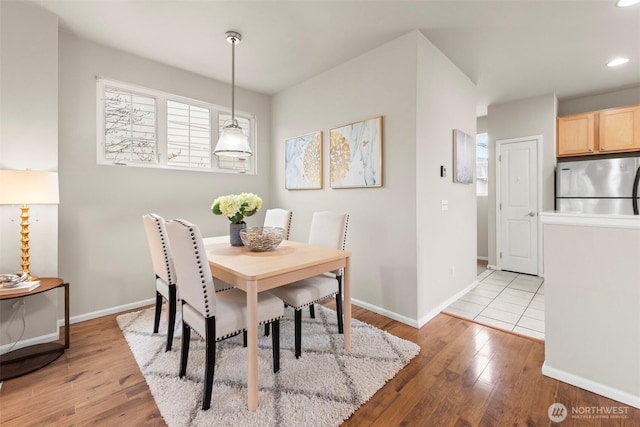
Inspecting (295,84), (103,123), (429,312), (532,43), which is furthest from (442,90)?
(103,123)

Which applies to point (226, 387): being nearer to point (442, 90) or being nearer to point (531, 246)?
point (442, 90)

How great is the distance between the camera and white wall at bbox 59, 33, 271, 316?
2.60 metres

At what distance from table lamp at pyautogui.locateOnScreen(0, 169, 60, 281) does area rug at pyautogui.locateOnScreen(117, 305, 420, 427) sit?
3.47 feet

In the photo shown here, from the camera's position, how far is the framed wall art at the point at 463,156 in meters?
3.10

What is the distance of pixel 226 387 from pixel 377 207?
78.4 inches

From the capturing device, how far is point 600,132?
3742mm

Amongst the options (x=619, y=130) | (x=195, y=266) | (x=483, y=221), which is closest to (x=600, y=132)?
(x=619, y=130)

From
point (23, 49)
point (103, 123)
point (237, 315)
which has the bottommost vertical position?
point (237, 315)

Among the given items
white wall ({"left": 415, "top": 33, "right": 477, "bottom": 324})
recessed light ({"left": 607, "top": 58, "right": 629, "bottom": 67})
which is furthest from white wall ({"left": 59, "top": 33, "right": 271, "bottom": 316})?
recessed light ({"left": 607, "top": 58, "right": 629, "bottom": 67})

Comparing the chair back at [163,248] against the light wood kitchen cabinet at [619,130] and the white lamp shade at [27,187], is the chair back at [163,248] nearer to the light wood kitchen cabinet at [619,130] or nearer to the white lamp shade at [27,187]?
the white lamp shade at [27,187]

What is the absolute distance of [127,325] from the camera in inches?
101

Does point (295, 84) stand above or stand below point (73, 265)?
above

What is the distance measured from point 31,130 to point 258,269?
7.39 feet

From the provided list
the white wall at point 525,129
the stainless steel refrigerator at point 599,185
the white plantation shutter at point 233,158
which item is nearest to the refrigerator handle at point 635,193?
the stainless steel refrigerator at point 599,185
